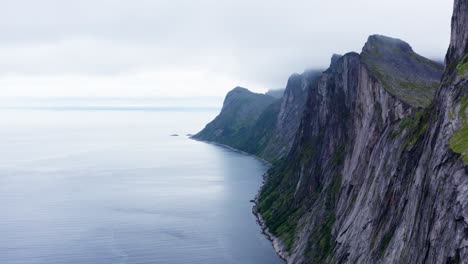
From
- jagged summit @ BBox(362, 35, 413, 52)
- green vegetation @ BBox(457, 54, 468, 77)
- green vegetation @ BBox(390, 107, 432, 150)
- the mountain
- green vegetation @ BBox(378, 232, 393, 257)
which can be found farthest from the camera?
jagged summit @ BBox(362, 35, 413, 52)

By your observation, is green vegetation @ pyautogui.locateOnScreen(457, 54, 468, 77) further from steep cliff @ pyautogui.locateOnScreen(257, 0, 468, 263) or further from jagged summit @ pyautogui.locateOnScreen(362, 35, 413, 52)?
jagged summit @ pyautogui.locateOnScreen(362, 35, 413, 52)

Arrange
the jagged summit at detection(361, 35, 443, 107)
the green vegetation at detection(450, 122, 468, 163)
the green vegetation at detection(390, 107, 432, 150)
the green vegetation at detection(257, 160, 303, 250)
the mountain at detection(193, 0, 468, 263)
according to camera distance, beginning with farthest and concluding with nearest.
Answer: the green vegetation at detection(257, 160, 303, 250), the jagged summit at detection(361, 35, 443, 107), the green vegetation at detection(390, 107, 432, 150), the mountain at detection(193, 0, 468, 263), the green vegetation at detection(450, 122, 468, 163)

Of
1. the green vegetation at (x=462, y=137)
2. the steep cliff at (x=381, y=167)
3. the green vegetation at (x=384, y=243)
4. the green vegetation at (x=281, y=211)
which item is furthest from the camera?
the green vegetation at (x=281, y=211)

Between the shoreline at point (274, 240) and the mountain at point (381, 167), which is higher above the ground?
the mountain at point (381, 167)

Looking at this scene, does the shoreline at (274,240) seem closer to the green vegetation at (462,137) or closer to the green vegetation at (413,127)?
the green vegetation at (413,127)

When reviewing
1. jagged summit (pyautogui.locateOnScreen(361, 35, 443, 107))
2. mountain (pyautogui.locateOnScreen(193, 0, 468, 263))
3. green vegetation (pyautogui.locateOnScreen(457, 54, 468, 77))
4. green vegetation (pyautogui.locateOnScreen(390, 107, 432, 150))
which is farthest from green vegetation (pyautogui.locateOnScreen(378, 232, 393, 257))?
jagged summit (pyautogui.locateOnScreen(361, 35, 443, 107))

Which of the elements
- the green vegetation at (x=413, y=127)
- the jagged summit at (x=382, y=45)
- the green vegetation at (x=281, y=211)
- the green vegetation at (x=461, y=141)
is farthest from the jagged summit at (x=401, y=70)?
the green vegetation at (x=281, y=211)
